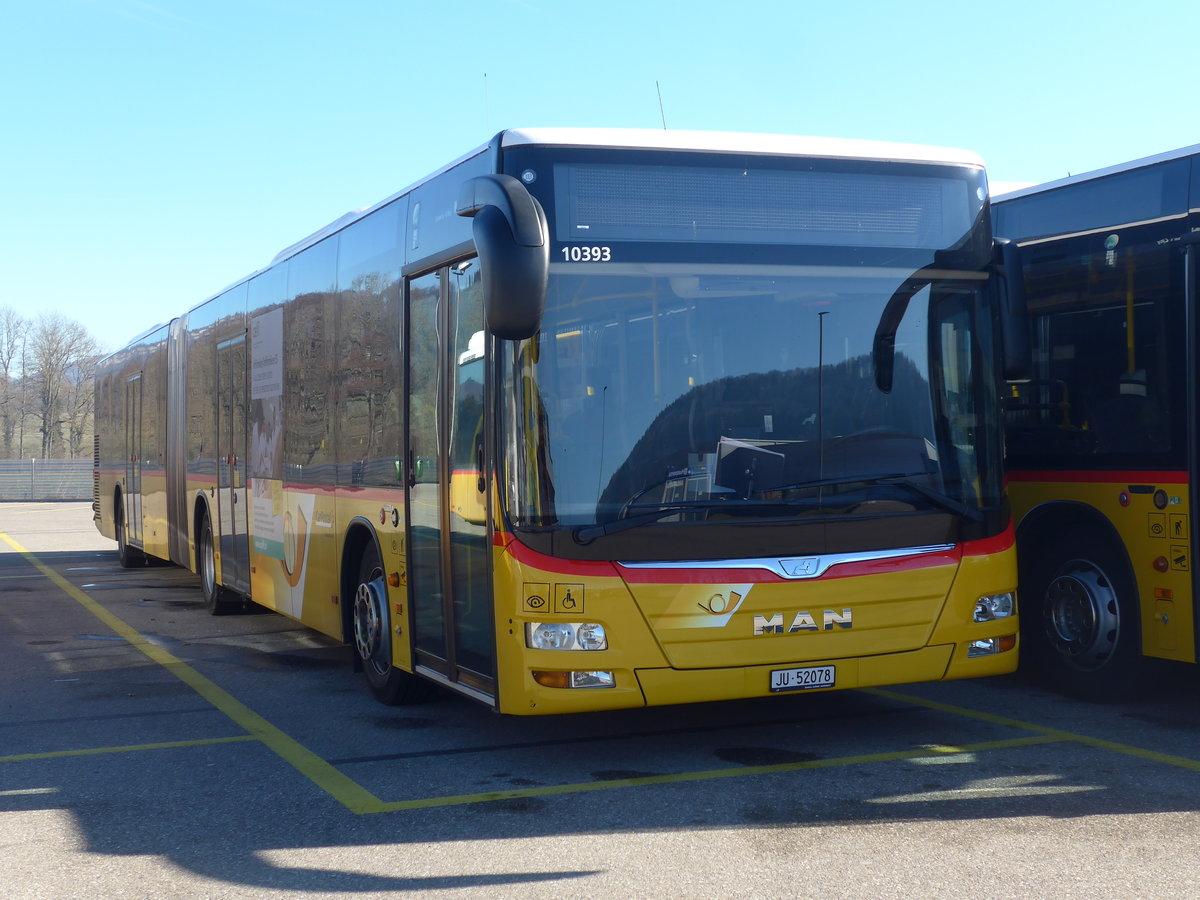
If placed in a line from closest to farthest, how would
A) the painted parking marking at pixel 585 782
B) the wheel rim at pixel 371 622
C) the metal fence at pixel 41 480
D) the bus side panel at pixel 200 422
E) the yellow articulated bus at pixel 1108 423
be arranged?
the painted parking marking at pixel 585 782
the yellow articulated bus at pixel 1108 423
the wheel rim at pixel 371 622
the bus side panel at pixel 200 422
the metal fence at pixel 41 480

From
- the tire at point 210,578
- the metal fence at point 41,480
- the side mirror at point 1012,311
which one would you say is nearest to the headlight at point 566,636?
the side mirror at point 1012,311

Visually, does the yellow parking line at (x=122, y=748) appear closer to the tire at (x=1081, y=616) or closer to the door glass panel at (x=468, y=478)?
the door glass panel at (x=468, y=478)

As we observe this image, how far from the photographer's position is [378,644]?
8562 millimetres

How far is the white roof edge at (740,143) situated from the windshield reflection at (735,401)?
24.0 inches

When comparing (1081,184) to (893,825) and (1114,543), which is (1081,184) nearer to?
(1114,543)

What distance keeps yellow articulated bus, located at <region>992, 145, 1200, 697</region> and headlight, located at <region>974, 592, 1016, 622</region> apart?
1.33m

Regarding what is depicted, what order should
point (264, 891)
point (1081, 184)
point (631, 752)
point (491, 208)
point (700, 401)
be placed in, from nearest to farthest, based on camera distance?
point (264, 891), point (491, 208), point (700, 401), point (631, 752), point (1081, 184)

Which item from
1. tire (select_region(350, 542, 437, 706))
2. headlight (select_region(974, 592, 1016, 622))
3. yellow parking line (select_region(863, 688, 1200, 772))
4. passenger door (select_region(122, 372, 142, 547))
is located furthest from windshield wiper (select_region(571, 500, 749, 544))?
passenger door (select_region(122, 372, 142, 547))

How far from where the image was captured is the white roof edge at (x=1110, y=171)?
7.91m

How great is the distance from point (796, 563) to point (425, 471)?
7.18 feet

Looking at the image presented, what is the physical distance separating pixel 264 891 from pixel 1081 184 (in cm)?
645

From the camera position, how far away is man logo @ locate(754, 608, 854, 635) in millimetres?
6594

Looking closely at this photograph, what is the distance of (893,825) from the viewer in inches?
225

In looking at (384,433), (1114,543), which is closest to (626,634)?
(384,433)
